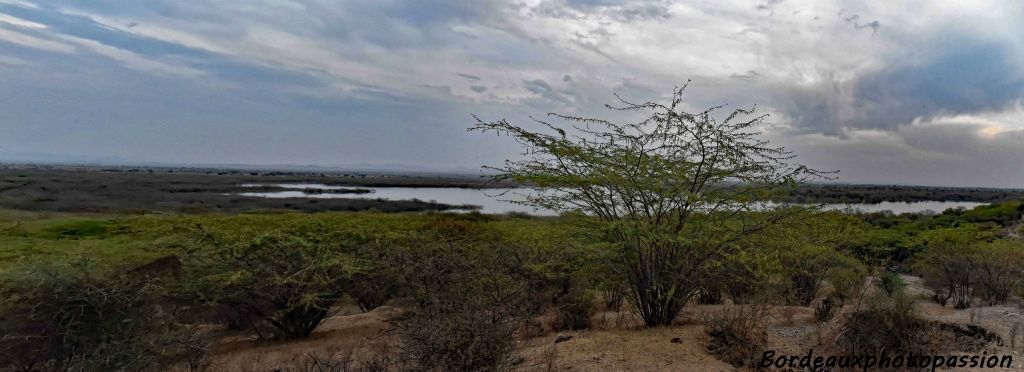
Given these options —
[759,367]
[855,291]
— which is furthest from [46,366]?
[855,291]

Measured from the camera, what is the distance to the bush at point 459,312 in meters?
5.93

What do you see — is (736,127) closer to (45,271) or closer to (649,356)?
(649,356)

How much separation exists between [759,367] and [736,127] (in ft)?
12.9

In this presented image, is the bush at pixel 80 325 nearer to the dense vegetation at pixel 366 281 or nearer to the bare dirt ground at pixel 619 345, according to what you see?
the dense vegetation at pixel 366 281

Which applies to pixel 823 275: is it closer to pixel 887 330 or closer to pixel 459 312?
pixel 887 330

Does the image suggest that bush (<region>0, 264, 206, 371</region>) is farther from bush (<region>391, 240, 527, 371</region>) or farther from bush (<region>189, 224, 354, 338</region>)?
bush (<region>391, 240, 527, 371</region>)

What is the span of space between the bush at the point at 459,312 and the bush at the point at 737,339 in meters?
2.97

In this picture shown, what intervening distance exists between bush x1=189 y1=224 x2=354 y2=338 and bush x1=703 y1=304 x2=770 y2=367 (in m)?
6.97

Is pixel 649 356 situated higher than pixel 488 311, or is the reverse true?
pixel 488 311

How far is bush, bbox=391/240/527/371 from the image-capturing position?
5.93m

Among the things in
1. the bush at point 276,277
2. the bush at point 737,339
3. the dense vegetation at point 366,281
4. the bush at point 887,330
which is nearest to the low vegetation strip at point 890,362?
the bush at point 887,330

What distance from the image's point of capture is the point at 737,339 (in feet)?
25.1

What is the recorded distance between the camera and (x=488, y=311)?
725 cm

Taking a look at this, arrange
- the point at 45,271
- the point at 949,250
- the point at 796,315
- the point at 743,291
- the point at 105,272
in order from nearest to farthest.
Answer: the point at 45,271
the point at 105,272
the point at 796,315
the point at 743,291
the point at 949,250
